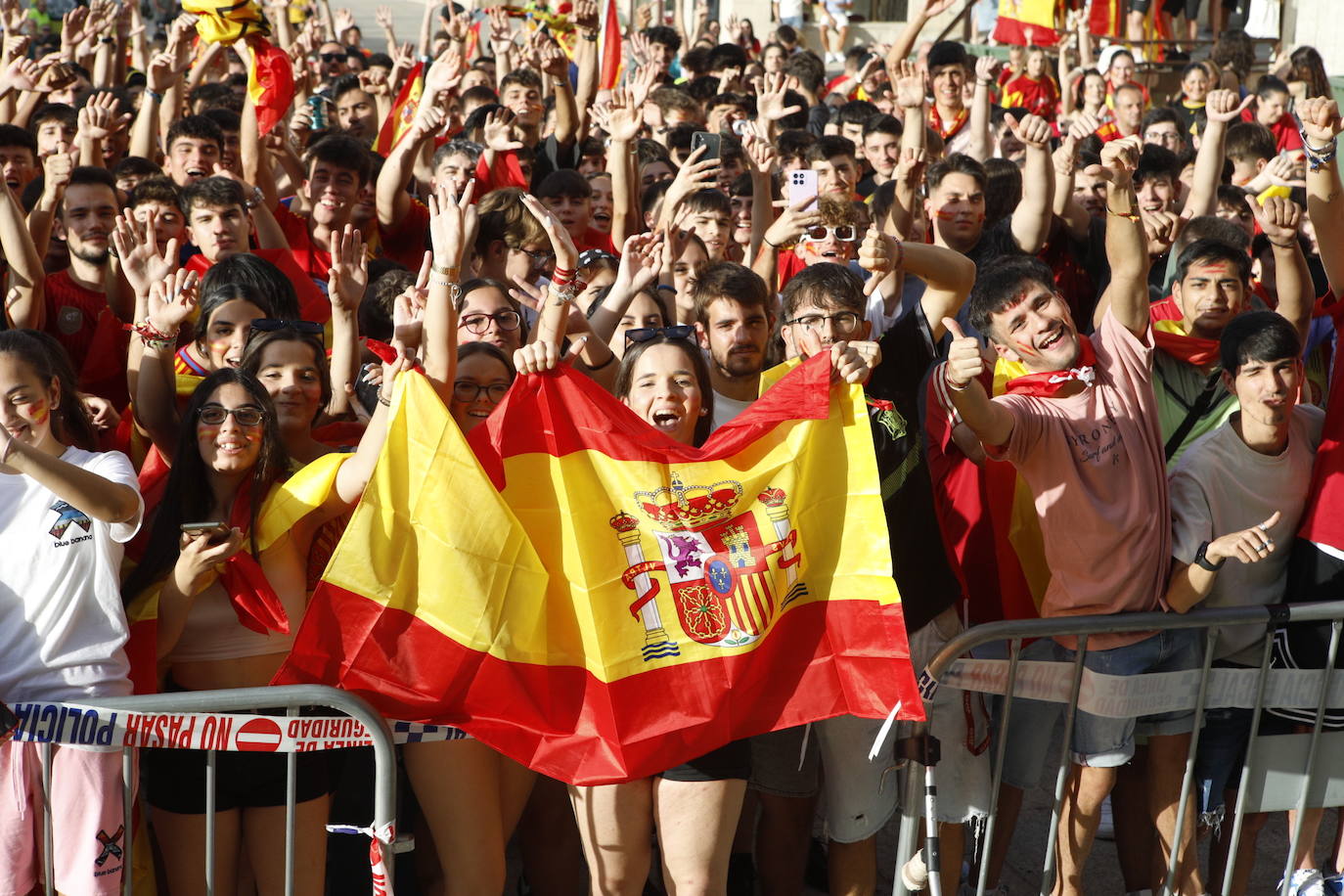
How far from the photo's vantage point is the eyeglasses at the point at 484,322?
4.38m

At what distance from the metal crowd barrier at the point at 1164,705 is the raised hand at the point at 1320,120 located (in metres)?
1.50

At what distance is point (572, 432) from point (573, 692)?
636mm

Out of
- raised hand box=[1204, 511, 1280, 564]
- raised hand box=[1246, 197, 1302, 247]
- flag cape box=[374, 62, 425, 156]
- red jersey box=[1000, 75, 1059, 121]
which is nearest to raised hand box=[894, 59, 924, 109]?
raised hand box=[1246, 197, 1302, 247]

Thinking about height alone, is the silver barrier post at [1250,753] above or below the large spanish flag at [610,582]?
below

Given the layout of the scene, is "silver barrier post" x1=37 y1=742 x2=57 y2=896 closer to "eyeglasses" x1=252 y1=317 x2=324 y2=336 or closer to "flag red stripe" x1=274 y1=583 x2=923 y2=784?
"flag red stripe" x1=274 y1=583 x2=923 y2=784

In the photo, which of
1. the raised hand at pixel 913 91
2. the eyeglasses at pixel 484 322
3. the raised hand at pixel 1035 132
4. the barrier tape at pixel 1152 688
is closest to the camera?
the barrier tape at pixel 1152 688

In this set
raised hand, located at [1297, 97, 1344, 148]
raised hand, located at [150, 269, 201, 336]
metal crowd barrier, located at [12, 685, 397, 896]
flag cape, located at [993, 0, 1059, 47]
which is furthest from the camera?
flag cape, located at [993, 0, 1059, 47]

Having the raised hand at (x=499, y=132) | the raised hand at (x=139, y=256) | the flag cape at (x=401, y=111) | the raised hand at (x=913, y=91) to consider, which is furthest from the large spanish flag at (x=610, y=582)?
the flag cape at (x=401, y=111)

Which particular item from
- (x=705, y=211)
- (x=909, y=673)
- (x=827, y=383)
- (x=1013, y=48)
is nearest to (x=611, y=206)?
(x=705, y=211)

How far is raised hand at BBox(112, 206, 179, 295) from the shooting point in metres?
4.61

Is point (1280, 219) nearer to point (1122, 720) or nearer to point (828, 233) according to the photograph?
point (828, 233)

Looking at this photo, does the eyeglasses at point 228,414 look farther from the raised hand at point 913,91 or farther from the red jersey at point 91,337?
the raised hand at point 913,91

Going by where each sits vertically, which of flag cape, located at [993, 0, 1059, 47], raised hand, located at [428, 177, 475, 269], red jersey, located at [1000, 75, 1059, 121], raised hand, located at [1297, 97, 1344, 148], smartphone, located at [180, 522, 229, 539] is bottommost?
smartphone, located at [180, 522, 229, 539]

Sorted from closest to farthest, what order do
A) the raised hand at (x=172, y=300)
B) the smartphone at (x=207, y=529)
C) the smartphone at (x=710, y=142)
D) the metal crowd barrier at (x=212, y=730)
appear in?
the metal crowd barrier at (x=212, y=730)
the smartphone at (x=207, y=529)
the raised hand at (x=172, y=300)
the smartphone at (x=710, y=142)
